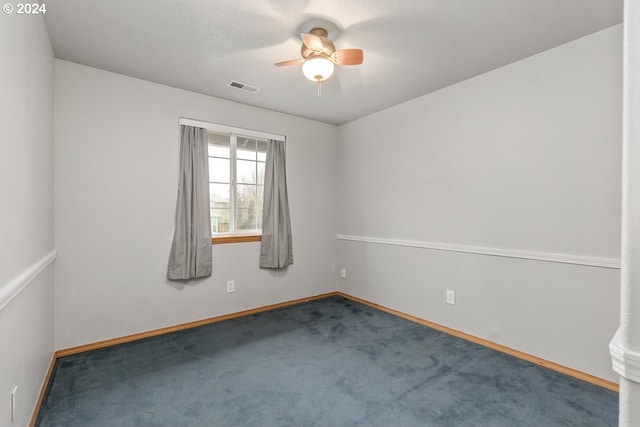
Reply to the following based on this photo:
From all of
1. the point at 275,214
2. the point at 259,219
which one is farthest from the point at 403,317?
the point at 259,219

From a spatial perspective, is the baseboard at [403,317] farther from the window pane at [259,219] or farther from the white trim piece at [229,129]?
the white trim piece at [229,129]

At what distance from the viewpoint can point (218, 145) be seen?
3.53 m

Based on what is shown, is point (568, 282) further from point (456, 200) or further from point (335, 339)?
point (335, 339)

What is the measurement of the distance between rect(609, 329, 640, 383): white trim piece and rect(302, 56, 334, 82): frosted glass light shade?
6.86 feet

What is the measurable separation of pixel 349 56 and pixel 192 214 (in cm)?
214

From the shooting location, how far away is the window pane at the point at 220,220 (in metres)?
3.52

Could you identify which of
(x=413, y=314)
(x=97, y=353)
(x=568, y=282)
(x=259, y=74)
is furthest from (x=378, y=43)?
(x=97, y=353)

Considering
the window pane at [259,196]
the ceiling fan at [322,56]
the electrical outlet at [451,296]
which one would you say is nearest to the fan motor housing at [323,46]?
the ceiling fan at [322,56]

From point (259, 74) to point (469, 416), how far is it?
9.89 feet

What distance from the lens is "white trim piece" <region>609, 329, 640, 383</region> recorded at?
64cm

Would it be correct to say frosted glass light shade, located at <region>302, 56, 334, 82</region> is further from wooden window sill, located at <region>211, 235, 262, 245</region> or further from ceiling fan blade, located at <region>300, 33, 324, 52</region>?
wooden window sill, located at <region>211, 235, 262, 245</region>

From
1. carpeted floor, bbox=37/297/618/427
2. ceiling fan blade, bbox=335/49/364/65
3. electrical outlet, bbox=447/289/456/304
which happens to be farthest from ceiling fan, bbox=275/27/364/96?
electrical outlet, bbox=447/289/456/304

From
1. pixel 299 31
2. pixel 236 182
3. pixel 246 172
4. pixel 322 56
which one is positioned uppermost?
pixel 299 31

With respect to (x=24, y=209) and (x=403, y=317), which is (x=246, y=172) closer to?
(x=24, y=209)
